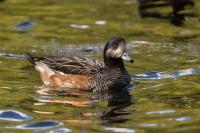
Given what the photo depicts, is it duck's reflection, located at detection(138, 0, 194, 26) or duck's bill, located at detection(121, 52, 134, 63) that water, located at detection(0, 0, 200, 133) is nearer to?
duck's reflection, located at detection(138, 0, 194, 26)

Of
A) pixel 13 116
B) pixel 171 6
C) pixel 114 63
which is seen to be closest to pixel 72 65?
pixel 114 63

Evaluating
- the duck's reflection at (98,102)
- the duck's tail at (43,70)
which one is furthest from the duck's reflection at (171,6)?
the duck's reflection at (98,102)

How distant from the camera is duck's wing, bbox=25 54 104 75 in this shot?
14.5m

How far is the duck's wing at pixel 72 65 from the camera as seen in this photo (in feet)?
47.5

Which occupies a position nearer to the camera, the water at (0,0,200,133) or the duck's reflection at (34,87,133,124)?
the water at (0,0,200,133)

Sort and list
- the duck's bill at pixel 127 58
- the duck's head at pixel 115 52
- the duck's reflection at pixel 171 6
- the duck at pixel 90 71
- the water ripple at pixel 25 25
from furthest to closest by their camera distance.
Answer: the duck's reflection at pixel 171 6 < the water ripple at pixel 25 25 < the duck's head at pixel 115 52 < the duck at pixel 90 71 < the duck's bill at pixel 127 58

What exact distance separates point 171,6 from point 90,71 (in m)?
8.38

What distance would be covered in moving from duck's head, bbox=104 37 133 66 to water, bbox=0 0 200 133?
556 mm

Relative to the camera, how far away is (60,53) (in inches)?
691

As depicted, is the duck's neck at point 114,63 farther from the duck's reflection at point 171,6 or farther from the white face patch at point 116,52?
the duck's reflection at point 171,6

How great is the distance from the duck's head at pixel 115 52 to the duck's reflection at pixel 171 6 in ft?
19.6

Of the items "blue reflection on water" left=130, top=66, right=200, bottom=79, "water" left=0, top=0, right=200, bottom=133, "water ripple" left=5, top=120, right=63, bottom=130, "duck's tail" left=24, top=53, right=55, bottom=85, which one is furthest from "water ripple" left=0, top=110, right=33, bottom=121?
"blue reflection on water" left=130, top=66, right=200, bottom=79

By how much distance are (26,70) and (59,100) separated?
9.27 feet

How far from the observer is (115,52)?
47.6 ft
